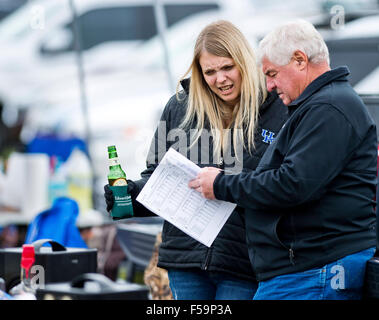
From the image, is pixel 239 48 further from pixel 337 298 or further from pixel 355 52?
pixel 355 52

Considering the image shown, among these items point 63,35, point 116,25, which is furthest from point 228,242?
point 116,25

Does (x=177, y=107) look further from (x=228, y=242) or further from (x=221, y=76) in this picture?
(x=228, y=242)

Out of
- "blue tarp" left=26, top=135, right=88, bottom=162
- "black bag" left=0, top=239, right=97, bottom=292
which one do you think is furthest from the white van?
"black bag" left=0, top=239, right=97, bottom=292

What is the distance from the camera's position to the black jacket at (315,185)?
214cm

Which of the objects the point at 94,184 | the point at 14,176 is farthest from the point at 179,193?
the point at 94,184

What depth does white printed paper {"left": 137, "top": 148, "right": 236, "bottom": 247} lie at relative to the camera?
8.27ft

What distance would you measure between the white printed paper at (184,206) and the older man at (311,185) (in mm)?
219

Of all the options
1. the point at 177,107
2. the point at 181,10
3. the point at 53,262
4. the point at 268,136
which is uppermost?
the point at 181,10

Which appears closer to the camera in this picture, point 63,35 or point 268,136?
point 268,136

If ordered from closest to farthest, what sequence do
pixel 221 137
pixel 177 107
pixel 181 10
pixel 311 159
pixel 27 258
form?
pixel 311 159 → pixel 221 137 → pixel 177 107 → pixel 27 258 → pixel 181 10

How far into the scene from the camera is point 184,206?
2.53 m

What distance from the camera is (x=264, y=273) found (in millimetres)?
2297

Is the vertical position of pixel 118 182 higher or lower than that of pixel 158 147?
lower

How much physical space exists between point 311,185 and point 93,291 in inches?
33.0
